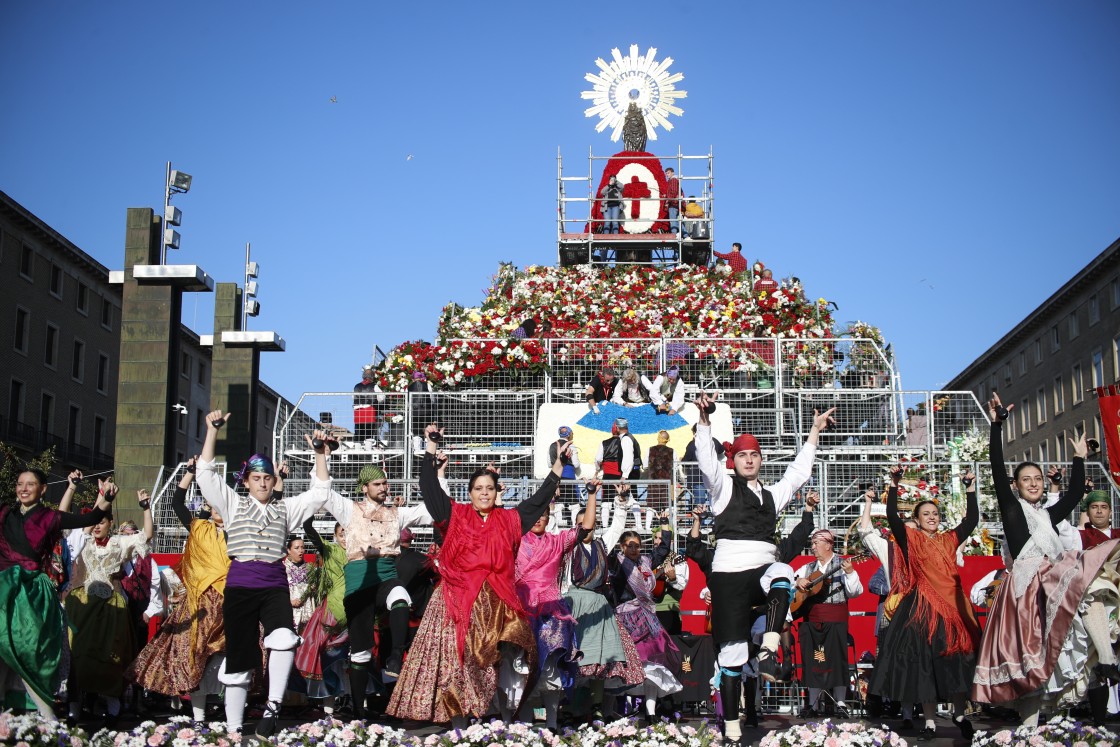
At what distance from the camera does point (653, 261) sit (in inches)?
1204

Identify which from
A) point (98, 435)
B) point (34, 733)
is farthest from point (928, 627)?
point (98, 435)

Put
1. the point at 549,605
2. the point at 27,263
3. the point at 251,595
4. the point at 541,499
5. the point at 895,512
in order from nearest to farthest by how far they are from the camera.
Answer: the point at 251,595 < the point at 541,499 < the point at 895,512 < the point at 549,605 < the point at 27,263

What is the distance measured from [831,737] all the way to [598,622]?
10.5 ft

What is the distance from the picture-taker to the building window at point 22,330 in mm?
46844

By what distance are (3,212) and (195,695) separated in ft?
131

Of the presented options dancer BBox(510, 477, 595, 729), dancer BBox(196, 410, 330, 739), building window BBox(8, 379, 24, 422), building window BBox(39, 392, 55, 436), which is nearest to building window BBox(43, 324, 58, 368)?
building window BBox(39, 392, 55, 436)

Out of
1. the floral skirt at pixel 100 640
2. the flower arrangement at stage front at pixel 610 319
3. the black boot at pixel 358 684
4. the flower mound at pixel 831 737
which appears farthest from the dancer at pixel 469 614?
→ the flower arrangement at stage front at pixel 610 319

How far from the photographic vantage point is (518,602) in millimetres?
8742

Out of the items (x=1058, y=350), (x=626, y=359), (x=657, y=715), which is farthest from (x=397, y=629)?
(x=1058, y=350)

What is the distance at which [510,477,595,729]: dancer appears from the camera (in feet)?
30.7

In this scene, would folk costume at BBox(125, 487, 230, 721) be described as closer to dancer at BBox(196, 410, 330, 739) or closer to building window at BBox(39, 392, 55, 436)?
dancer at BBox(196, 410, 330, 739)

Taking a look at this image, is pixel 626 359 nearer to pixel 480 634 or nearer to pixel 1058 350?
pixel 480 634

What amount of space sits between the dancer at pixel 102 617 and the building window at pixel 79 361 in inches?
1737

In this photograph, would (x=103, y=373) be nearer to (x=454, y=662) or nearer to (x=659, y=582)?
(x=659, y=582)
